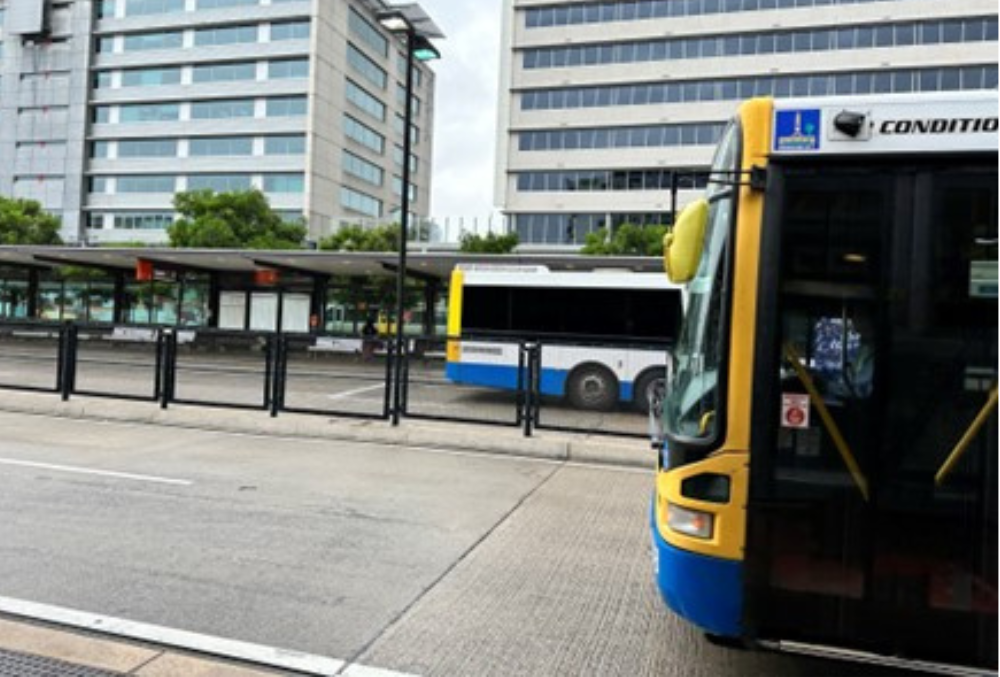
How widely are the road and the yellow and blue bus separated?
2.54 ft

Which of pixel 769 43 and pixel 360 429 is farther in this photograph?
pixel 769 43

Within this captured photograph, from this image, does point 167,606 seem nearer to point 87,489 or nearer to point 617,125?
point 87,489

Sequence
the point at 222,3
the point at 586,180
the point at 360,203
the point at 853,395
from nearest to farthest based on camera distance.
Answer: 1. the point at 853,395
2. the point at 586,180
3. the point at 222,3
4. the point at 360,203

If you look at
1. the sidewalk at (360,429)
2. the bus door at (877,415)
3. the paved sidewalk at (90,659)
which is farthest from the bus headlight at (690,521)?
the sidewalk at (360,429)

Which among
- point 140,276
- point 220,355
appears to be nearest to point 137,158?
point 140,276

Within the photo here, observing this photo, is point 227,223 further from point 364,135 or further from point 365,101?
point 365,101

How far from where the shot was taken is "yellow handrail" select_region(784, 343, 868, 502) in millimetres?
3268

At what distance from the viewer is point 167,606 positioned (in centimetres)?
441

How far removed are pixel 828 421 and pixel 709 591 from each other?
885mm

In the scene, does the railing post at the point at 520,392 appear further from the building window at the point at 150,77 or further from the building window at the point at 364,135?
the building window at the point at 150,77

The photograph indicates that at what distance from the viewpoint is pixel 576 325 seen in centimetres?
1550

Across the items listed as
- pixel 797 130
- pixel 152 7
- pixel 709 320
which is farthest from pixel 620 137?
pixel 709 320

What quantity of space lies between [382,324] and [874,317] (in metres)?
27.0

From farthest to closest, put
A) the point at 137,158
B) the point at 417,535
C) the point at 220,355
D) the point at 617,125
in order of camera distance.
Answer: the point at 137,158, the point at 617,125, the point at 220,355, the point at 417,535
